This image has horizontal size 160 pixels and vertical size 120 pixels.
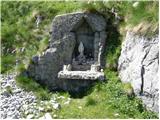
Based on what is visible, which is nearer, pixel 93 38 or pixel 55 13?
pixel 93 38

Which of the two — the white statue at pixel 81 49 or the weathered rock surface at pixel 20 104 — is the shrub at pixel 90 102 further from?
the white statue at pixel 81 49

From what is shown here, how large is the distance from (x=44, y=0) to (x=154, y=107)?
10221 millimetres

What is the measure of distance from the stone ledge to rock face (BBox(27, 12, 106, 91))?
1.05 feet

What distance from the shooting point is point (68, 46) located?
2078 centimetres

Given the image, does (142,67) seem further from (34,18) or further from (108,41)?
(34,18)

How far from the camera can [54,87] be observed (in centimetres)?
2002

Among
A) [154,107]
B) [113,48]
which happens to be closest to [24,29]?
[113,48]

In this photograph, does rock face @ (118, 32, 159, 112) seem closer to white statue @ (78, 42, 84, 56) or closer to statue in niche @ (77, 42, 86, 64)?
statue in niche @ (77, 42, 86, 64)

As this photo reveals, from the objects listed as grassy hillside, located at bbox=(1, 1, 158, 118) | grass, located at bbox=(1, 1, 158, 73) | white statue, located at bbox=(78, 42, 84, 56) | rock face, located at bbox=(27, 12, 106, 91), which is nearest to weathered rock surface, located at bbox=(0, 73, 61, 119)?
grassy hillside, located at bbox=(1, 1, 158, 118)

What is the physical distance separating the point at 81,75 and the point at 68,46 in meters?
2.01

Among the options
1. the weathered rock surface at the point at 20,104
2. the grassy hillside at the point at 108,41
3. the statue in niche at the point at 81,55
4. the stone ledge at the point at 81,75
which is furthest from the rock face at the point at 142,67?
the weathered rock surface at the point at 20,104

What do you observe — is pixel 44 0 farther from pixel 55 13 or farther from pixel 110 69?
pixel 110 69

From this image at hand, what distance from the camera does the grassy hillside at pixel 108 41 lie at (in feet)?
57.3

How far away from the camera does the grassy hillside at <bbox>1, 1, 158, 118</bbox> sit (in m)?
17.5
